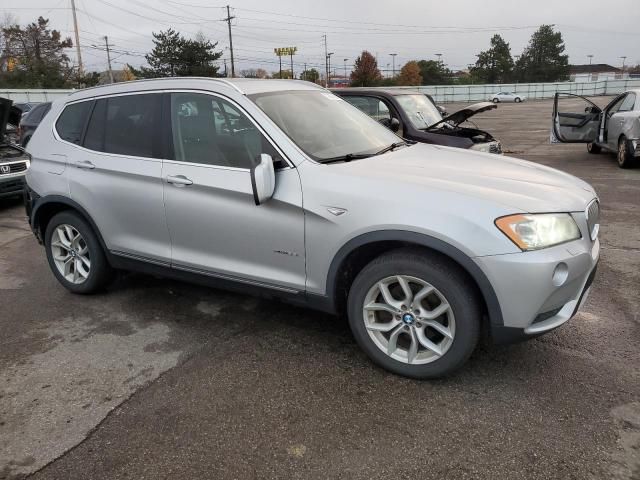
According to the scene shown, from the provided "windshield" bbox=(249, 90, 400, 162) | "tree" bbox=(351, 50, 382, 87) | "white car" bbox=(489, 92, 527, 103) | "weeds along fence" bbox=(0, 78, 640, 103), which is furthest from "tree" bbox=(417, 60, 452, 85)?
"windshield" bbox=(249, 90, 400, 162)

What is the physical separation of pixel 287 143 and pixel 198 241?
97 cm

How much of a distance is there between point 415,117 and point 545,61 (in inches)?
4259

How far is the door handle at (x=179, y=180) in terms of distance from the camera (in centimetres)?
366

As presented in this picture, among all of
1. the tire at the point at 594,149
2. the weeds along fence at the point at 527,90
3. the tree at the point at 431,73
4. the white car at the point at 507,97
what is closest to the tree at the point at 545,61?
the tree at the point at 431,73

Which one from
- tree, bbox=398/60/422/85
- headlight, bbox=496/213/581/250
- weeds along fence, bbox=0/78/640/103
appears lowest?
headlight, bbox=496/213/581/250

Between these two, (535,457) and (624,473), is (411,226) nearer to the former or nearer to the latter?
(535,457)

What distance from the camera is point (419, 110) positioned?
855 centimetres

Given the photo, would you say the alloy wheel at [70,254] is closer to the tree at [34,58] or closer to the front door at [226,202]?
the front door at [226,202]

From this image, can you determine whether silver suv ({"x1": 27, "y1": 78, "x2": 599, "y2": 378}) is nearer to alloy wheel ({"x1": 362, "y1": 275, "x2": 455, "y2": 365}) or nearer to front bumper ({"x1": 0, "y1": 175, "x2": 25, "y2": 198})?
alloy wheel ({"x1": 362, "y1": 275, "x2": 455, "y2": 365})

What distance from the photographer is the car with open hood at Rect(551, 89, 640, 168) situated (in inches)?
400

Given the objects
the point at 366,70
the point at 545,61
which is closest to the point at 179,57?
the point at 366,70

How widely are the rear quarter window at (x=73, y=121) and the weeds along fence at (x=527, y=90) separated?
56356 mm

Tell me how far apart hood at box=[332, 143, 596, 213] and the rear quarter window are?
238 centimetres

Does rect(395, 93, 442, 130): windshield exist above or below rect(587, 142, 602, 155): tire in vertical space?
above
